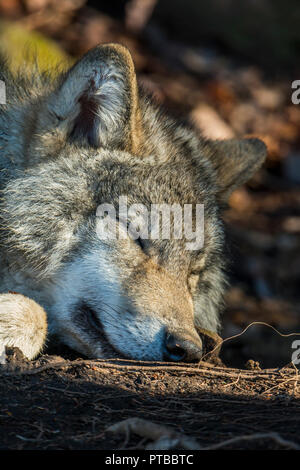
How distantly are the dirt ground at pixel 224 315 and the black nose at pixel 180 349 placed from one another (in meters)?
0.06

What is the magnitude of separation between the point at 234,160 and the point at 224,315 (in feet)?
7.68

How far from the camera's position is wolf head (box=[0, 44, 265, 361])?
356 centimetres

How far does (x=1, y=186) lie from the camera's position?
395 cm

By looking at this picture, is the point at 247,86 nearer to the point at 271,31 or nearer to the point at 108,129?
the point at 271,31

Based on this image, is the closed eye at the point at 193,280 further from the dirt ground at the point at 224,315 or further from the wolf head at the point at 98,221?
the dirt ground at the point at 224,315

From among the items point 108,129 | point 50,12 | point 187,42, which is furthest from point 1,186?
point 187,42

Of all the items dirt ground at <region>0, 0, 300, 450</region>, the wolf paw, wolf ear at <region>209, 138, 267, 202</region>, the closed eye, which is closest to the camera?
dirt ground at <region>0, 0, 300, 450</region>

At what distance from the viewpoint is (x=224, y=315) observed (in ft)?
22.3

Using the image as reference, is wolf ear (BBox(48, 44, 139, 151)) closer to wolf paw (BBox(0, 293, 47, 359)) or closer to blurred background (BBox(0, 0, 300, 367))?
wolf paw (BBox(0, 293, 47, 359))

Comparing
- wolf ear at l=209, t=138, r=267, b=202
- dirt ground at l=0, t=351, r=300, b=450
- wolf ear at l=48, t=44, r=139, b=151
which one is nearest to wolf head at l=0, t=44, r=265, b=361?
wolf ear at l=48, t=44, r=139, b=151

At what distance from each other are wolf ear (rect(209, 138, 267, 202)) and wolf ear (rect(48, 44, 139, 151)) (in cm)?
107

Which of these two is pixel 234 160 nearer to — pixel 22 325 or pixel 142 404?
pixel 22 325

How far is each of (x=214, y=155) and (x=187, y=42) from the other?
742 centimetres

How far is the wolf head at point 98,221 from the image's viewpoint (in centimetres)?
356
